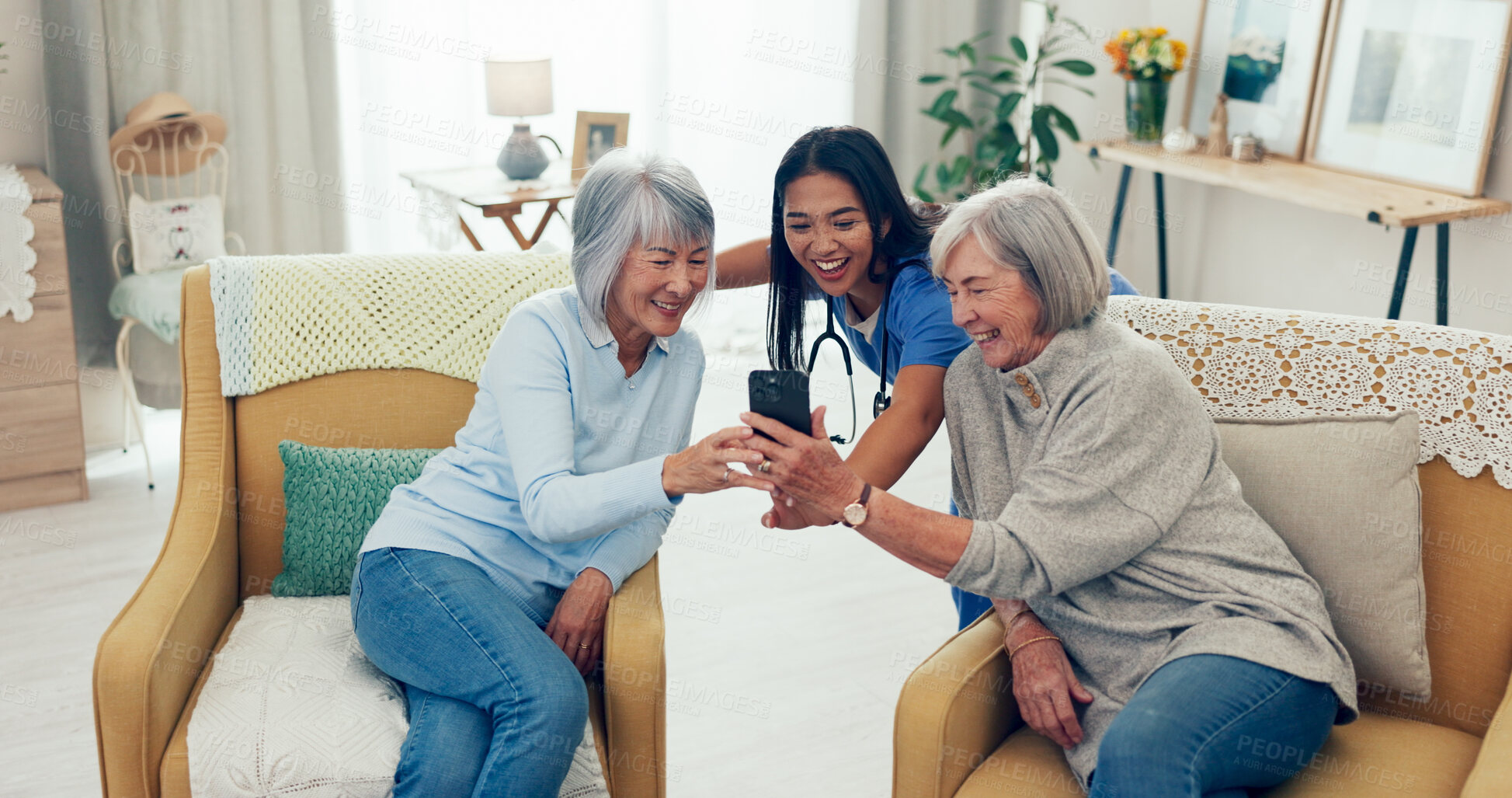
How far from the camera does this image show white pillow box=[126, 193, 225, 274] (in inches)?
131

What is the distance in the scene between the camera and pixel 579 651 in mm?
1643

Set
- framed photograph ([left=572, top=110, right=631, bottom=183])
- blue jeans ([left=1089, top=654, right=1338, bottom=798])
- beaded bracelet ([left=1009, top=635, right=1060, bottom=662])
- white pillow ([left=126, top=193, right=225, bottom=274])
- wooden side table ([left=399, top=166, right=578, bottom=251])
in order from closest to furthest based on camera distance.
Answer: blue jeans ([left=1089, top=654, right=1338, bottom=798]), beaded bracelet ([left=1009, top=635, right=1060, bottom=662]), white pillow ([left=126, top=193, right=225, bottom=274]), wooden side table ([left=399, top=166, right=578, bottom=251]), framed photograph ([left=572, top=110, right=631, bottom=183])

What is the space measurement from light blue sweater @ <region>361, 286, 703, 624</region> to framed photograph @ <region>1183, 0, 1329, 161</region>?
2921mm

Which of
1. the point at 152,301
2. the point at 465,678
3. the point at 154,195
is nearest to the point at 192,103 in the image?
the point at 154,195

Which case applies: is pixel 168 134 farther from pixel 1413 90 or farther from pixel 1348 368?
pixel 1413 90

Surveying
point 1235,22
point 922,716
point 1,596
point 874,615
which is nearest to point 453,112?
point 1,596

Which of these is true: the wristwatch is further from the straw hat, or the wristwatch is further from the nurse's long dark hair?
the straw hat

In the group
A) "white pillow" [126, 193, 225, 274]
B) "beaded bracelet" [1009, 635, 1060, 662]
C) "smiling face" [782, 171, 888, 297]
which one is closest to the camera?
"beaded bracelet" [1009, 635, 1060, 662]

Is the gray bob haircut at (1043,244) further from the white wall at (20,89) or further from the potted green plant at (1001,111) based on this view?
the white wall at (20,89)

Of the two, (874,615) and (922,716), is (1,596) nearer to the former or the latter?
(874,615)

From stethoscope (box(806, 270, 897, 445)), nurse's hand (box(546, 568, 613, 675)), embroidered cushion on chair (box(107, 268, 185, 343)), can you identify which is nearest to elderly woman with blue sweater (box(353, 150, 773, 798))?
nurse's hand (box(546, 568, 613, 675))

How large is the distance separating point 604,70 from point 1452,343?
10.4 feet

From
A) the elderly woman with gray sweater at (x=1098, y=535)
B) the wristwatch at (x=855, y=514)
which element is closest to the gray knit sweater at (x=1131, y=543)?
the elderly woman with gray sweater at (x=1098, y=535)

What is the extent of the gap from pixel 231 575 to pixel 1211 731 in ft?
4.64
